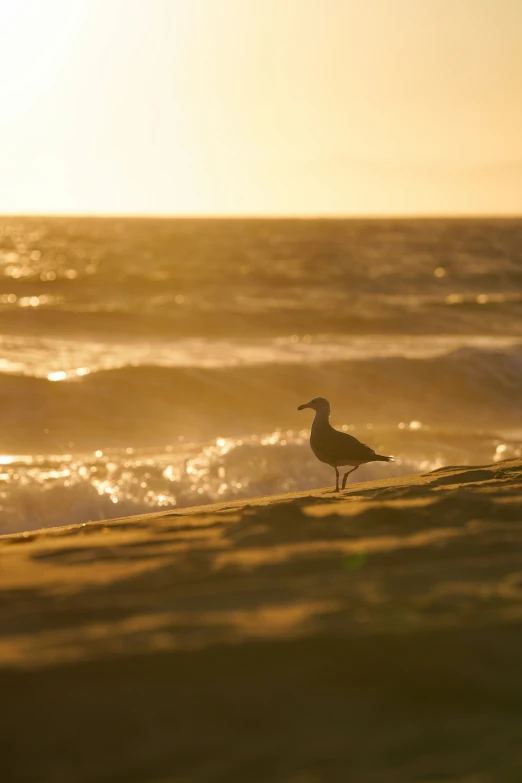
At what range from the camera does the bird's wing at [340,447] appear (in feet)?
23.6

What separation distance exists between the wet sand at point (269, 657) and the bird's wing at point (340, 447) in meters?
2.61

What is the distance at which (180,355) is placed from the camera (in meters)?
20.7

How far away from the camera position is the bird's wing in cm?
720

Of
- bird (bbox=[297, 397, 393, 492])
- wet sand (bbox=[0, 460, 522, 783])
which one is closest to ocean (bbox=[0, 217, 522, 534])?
bird (bbox=[297, 397, 393, 492])

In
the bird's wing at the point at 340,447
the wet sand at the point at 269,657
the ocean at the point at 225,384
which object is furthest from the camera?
the ocean at the point at 225,384

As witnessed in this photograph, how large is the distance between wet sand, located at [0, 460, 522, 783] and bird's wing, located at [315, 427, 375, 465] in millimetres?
2610

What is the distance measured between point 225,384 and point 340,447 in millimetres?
9608

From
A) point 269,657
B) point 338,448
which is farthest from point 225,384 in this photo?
point 269,657

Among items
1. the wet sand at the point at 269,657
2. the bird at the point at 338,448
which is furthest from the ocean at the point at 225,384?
the wet sand at the point at 269,657

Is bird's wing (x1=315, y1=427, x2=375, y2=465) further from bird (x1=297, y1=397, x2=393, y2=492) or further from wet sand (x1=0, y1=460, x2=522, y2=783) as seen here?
wet sand (x1=0, y1=460, x2=522, y2=783)

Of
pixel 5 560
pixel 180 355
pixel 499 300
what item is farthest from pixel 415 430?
pixel 499 300

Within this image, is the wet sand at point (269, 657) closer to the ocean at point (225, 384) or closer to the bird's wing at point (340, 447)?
the bird's wing at point (340, 447)

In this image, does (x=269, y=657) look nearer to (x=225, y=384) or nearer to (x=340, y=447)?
(x=340, y=447)

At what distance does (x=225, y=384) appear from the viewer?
16.7 meters
